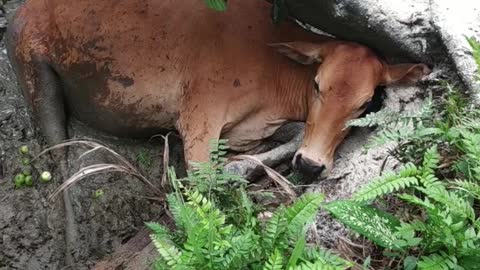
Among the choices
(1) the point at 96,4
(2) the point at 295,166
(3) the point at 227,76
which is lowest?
(2) the point at 295,166

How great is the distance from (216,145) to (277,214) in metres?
0.79

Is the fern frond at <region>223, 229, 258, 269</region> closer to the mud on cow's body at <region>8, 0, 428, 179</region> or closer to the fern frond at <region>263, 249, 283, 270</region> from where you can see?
the fern frond at <region>263, 249, 283, 270</region>

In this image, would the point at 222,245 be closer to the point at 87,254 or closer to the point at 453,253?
the point at 453,253

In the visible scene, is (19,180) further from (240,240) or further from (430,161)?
(430,161)

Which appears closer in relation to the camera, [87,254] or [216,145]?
[216,145]

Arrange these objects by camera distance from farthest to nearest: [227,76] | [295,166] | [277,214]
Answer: [227,76] → [295,166] → [277,214]

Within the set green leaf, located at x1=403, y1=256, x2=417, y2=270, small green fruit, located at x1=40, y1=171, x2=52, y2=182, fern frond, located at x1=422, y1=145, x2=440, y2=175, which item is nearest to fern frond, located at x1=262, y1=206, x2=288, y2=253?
green leaf, located at x1=403, y1=256, x2=417, y2=270

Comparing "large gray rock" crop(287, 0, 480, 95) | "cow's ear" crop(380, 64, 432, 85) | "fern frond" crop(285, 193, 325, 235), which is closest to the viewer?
"fern frond" crop(285, 193, 325, 235)

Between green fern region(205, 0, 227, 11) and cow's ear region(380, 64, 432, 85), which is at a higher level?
green fern region(205, 0, 227, 11)

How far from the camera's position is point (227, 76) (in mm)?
4922

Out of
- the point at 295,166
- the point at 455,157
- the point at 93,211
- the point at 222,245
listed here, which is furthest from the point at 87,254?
the point at 455,157

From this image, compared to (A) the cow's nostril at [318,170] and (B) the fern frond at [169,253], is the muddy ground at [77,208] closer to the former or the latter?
(A) the cow's nostril at [318,170]

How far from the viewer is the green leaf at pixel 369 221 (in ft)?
10.9

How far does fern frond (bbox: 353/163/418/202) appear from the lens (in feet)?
10.9
